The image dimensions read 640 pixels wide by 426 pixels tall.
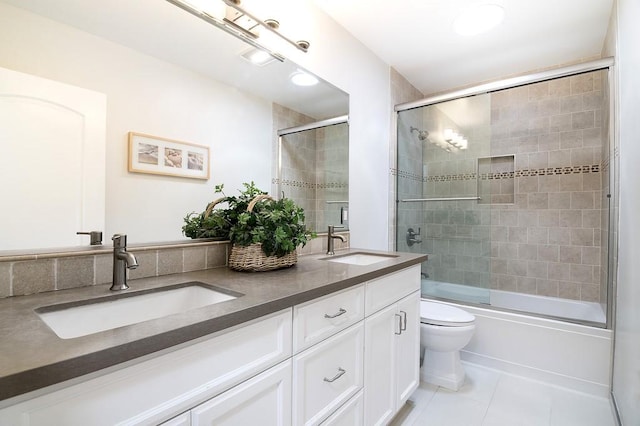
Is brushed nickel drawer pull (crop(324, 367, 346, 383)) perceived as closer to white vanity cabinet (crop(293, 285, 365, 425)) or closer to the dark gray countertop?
white vanity cabinet (crop(293, 285, 365, 425))

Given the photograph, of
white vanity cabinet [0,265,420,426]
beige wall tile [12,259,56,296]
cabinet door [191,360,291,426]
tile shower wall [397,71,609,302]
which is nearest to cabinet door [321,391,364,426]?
white vanity cabinet [0,265,420,426]

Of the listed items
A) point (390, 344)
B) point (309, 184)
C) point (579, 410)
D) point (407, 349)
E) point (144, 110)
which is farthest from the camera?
point (309, 184)

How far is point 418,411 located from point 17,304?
185 cm

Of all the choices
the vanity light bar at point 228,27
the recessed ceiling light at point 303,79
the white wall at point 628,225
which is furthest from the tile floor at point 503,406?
the vanity light bar at point 228,27

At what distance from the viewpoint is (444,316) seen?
199 centimetres

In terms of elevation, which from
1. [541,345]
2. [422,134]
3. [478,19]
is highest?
[478,19]

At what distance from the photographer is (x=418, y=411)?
1.73 metres

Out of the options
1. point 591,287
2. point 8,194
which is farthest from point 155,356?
point 591,287

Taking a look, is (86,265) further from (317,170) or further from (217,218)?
(317,170)

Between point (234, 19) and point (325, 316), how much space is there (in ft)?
4.43

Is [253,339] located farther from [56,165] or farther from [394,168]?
[394,168]

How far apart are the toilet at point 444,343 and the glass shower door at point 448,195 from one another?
1.88 feet

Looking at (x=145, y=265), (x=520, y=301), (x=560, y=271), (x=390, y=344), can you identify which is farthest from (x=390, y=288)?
(x=560, y=271)

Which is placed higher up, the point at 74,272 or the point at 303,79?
the point at 303,79
